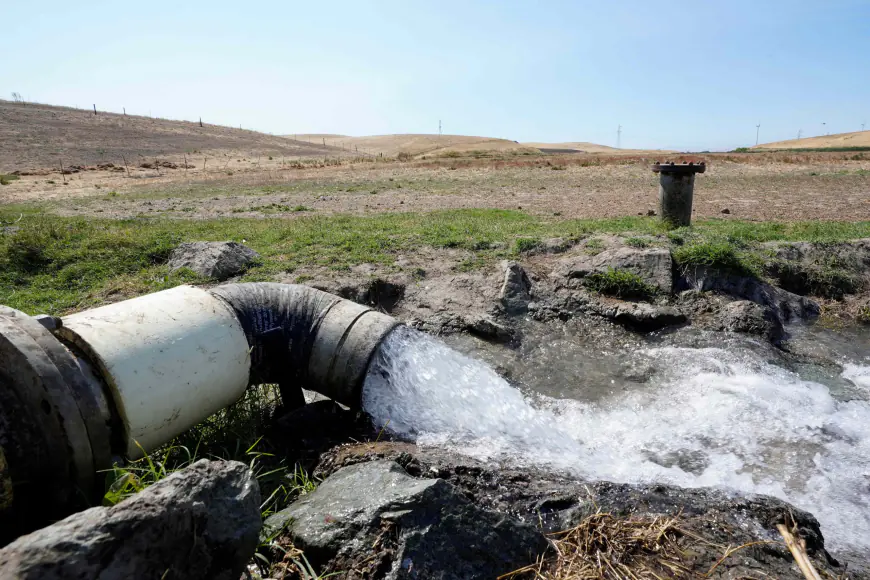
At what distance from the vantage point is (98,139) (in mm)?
43562

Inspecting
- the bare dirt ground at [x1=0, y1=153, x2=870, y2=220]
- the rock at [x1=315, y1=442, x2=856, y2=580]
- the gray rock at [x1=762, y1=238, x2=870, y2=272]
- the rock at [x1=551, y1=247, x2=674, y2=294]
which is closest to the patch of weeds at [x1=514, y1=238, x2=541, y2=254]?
the rock at [x1=551, y1=247, x2=674, y2=294]

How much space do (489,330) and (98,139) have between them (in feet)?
153

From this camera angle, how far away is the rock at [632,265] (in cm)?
746

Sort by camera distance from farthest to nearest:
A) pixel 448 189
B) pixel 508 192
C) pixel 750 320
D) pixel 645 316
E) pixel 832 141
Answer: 1. pixel 832 141
2. pixel 448 189
3. pixel 508 192
4. pixel 645 316
5. pixel 750 320

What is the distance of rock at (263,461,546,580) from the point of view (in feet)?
9.07

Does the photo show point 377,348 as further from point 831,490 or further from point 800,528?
point 831,490

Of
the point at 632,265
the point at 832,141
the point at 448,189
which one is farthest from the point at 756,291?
the point at 832,141

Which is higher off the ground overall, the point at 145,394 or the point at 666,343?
the point at 145,394

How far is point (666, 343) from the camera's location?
6.62m

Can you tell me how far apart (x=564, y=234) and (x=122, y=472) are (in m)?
7.22

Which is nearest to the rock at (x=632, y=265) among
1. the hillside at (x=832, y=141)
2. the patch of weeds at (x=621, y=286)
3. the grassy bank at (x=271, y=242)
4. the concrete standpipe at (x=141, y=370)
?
the patch of weeds at (x=621, y=286)

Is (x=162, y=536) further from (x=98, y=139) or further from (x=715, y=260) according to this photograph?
(x=98, y=139)

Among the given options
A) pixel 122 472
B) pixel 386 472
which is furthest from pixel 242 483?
pixel 122 472

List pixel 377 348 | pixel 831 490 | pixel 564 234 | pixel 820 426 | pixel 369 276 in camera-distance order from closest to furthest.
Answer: pixel 831 490 < pixel 377 348 < pixel 820 426 < pixel 369 276 < pixel 564 234
